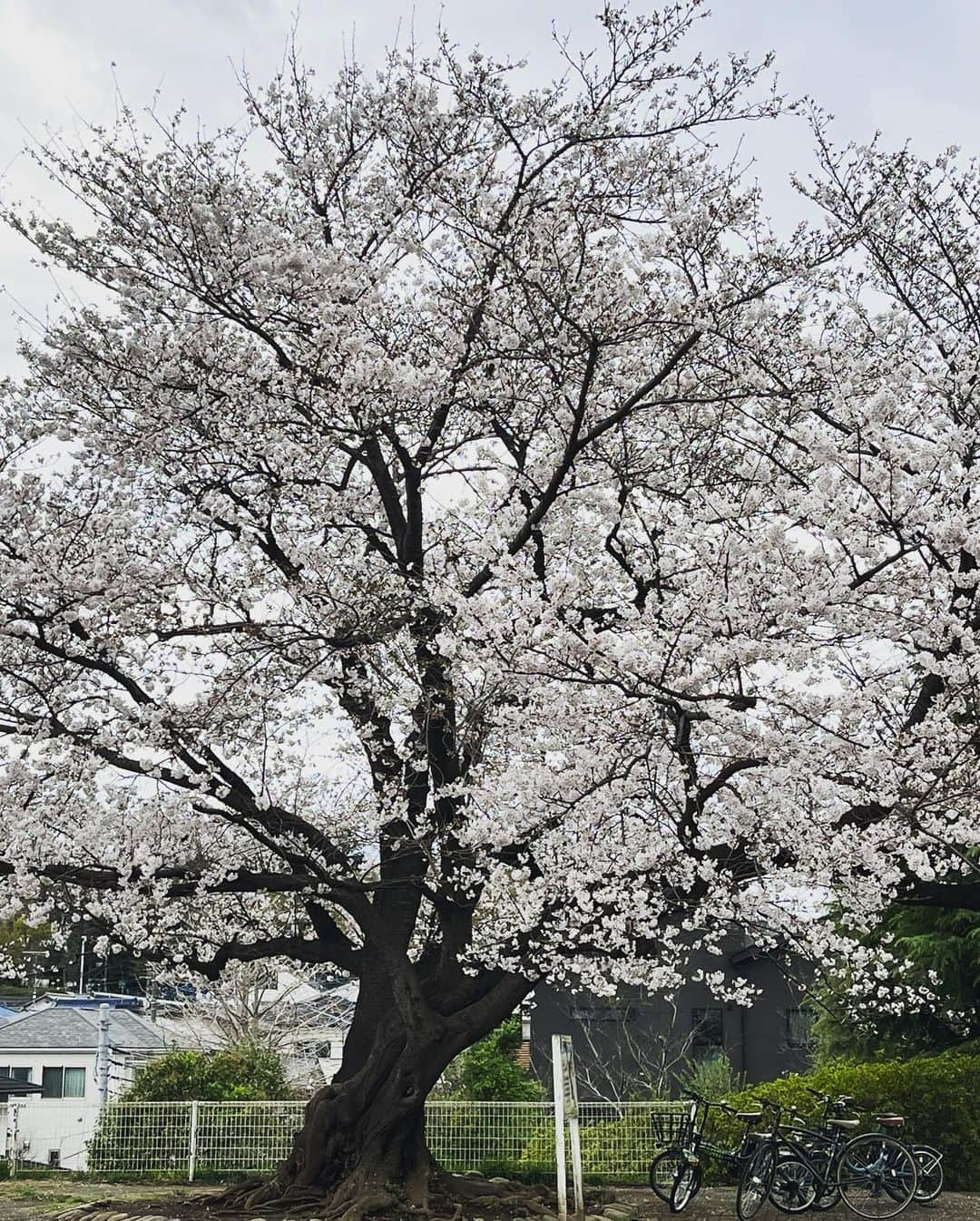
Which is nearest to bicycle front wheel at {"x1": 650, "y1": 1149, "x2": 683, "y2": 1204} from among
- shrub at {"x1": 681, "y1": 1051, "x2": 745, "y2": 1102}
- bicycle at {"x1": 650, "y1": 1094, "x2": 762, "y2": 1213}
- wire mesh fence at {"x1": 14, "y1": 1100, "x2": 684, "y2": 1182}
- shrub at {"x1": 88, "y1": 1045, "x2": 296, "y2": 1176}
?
bicycle at {"x1": 650, "y1": 1094, "x2": 762, "y2": 1213}

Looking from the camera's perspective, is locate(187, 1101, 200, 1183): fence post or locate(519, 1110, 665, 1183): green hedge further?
locate(187, 1101, 200, 1183): fence post

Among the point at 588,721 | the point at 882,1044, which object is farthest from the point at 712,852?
the point at 882,1044

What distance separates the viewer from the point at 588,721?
7543mm

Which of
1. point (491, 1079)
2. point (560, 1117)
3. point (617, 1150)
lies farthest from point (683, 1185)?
point (491, 1079)

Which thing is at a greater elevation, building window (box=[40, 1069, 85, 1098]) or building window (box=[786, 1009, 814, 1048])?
building window (box=[786, 1009, 814, 1048])

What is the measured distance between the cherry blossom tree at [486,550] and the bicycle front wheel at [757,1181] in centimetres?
162

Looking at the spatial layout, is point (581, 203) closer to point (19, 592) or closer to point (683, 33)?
point (683, 33)

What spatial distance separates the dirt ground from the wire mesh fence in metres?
0.47

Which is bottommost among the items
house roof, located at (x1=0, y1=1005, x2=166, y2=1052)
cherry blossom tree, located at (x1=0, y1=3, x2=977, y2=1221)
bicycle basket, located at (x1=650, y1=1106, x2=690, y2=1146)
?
bicycle basket, located at (x1=650, y1=1106, x2=690, y2=1146)

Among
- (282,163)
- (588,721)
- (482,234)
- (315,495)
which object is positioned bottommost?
(588,721)

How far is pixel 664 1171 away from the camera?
1048cm

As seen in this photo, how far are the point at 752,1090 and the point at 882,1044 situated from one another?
2.86m

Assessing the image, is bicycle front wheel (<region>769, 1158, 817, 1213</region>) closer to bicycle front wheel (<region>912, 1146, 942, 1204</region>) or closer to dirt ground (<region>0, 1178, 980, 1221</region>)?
dirt ground (<region>0, 1178, 980, 1221</region>)

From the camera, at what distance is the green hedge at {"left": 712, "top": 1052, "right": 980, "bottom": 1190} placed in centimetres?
1168
